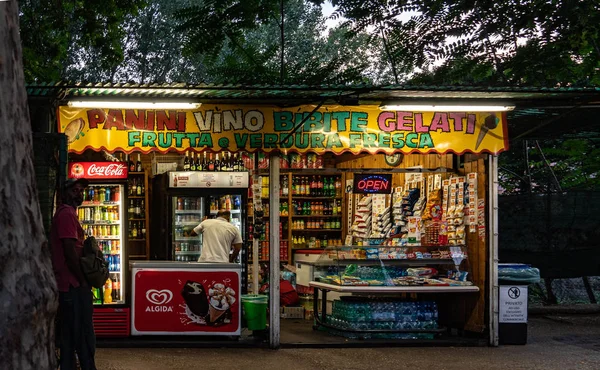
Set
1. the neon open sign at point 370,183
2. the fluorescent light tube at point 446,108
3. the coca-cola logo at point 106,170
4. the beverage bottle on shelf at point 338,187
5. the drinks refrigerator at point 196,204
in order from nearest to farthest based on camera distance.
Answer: the fluorescent light tube at point 446,108 < the coca-cola logo at point 106,170 < the neon open sign at point 370,183 < the drinks refrigerator at point 196,204 < the beverage bottle on shelf at point 338,187

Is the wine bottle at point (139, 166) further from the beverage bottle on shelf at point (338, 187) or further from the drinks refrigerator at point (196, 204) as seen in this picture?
the beverage bottle on shelf at point (338, 187)

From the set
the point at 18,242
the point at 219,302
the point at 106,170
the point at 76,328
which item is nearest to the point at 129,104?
the point at 106,170

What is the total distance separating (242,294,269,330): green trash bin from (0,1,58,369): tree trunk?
8899mm

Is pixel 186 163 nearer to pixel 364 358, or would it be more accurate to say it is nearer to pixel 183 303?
pixel 183 303

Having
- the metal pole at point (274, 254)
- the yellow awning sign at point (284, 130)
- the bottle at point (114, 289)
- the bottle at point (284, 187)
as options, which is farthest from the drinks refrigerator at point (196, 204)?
the yellow awning sign at point (284, 130)

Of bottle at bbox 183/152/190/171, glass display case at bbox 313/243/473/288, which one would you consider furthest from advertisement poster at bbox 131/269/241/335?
bottle at bbox 183/152/190/171

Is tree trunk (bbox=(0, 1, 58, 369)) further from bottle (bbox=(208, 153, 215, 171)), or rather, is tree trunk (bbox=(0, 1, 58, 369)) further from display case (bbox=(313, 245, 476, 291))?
bottle (bbox=(208, 153, 215, 171))

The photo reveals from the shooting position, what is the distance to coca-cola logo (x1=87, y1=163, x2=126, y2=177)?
1296cm

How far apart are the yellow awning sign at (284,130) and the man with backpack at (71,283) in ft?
11.7

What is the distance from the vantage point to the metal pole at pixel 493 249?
40.5 ft

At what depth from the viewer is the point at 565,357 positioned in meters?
11.6

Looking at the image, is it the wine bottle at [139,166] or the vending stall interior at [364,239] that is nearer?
the vending stall interior at [364,239]

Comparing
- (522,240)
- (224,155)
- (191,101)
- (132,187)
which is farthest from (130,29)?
(191,101)

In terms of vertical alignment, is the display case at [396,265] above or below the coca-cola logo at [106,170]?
below
